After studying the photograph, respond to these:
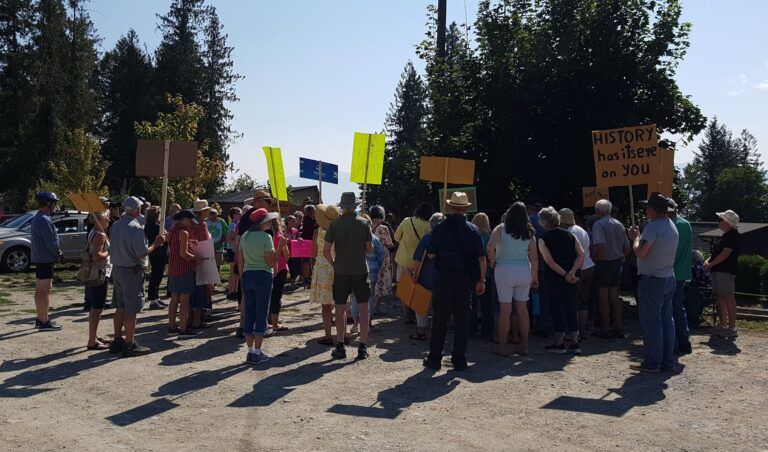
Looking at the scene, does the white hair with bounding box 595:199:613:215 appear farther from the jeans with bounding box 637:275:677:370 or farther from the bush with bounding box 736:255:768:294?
the bush with bounding box 736:255:768:294

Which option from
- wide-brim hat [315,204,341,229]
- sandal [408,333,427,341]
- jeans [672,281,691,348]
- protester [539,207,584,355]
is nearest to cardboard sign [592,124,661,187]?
jeans [672,281,691,348]

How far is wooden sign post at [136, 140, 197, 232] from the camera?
31.3 feet

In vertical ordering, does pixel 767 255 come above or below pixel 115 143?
below

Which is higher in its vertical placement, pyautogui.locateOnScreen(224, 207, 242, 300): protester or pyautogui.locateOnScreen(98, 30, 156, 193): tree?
pyautogui.locateOnScreen(98, 30, 156, 193): tree

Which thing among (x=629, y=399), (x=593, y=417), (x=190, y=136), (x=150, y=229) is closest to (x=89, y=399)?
(x=593, y=417)

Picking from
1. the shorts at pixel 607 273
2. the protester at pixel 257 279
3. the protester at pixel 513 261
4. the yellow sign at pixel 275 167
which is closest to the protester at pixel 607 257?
the shorts at pixel 607 273

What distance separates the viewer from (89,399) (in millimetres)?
6715

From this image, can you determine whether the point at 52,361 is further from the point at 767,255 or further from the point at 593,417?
the point at 767,255

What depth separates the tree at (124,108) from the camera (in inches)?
2190

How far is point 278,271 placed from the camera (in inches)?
388

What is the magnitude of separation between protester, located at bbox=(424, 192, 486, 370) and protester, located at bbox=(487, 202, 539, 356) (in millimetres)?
622

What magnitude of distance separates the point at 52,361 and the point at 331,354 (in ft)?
10.8

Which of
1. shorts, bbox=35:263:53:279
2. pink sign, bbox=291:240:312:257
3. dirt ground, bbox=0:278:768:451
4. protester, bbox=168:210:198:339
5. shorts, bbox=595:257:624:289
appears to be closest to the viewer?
dirt ground, bbox=0:278:768:451

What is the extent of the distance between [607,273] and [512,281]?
220 centimetres
